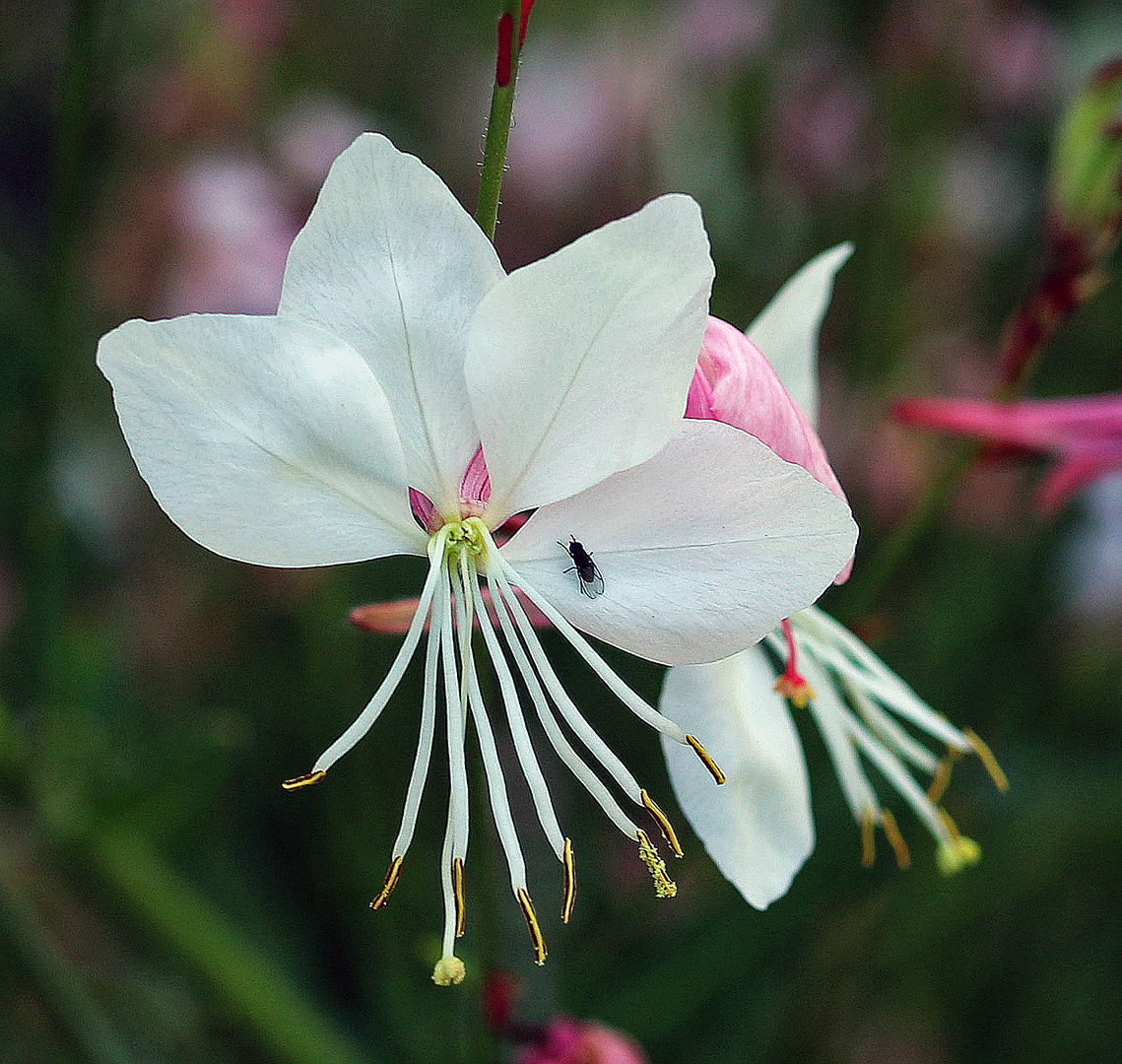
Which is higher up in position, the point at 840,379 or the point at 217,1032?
the point at 840,379

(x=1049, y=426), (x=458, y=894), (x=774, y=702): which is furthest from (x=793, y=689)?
(x=1049, y=426)

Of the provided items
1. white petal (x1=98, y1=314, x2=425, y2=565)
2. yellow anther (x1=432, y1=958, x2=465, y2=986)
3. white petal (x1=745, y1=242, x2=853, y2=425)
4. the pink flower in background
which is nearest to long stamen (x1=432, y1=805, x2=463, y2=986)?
yellow anther (x1=432, y1=958, x2=465, y2=986)

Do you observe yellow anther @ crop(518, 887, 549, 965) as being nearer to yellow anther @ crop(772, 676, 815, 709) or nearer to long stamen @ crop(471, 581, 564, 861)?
long stamen @ crop(471, 581, 564, 861)

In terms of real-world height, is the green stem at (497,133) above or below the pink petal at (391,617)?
above

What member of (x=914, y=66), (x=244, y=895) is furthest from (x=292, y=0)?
(x=244, y=895)

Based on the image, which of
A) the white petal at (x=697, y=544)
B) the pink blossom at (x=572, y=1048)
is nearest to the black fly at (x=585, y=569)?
the white petal at (x=697, y=544)

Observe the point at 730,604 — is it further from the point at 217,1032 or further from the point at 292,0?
the point at 292,0

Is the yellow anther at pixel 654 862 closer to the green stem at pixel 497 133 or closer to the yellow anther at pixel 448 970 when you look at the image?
the yellow anther at pixel 448 970
